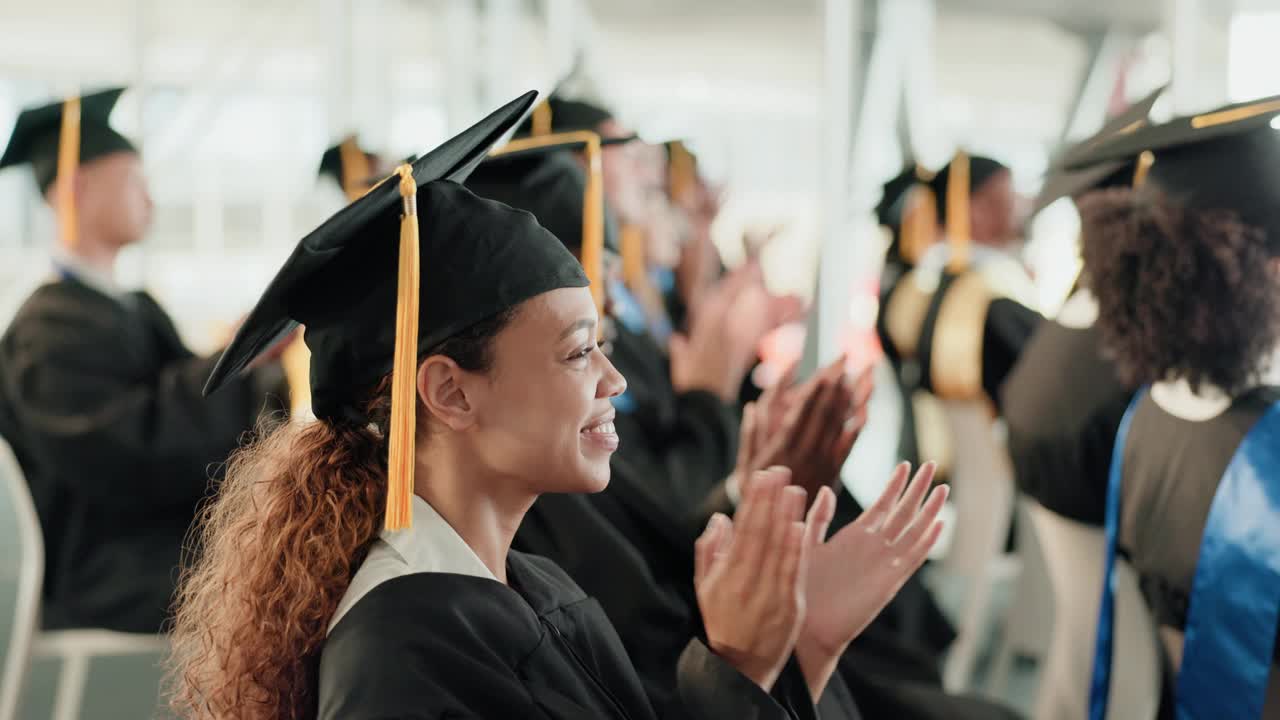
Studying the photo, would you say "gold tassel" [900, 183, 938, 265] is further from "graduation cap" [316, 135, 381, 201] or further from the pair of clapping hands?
the pair of clapping hands

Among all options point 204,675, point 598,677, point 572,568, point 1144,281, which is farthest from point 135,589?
point 1144,281

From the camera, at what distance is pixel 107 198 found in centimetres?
339

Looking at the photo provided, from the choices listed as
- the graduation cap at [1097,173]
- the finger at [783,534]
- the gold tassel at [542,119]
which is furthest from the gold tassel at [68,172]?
the finger at [783,534]

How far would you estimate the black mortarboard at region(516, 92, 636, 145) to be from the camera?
336 centimetres

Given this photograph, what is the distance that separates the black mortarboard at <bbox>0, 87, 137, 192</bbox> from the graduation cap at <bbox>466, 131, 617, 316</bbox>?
4.66 ft

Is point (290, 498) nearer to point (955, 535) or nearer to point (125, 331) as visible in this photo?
point (125, 331)

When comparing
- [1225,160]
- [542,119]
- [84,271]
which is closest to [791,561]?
[1225,160]

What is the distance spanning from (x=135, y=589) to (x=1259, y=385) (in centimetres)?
248

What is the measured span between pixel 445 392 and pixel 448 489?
0.10m

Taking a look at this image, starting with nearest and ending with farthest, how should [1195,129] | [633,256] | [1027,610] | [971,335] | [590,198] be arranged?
[1195,129]
[590,198]
[633,256]
[971,335]
[1027,610]

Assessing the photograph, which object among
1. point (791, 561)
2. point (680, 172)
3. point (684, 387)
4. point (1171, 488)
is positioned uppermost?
point (680, 172)

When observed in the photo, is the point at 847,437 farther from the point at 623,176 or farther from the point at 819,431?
the point at 623,176

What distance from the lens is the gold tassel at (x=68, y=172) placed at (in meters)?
3.35

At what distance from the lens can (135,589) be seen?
3.21 meters
